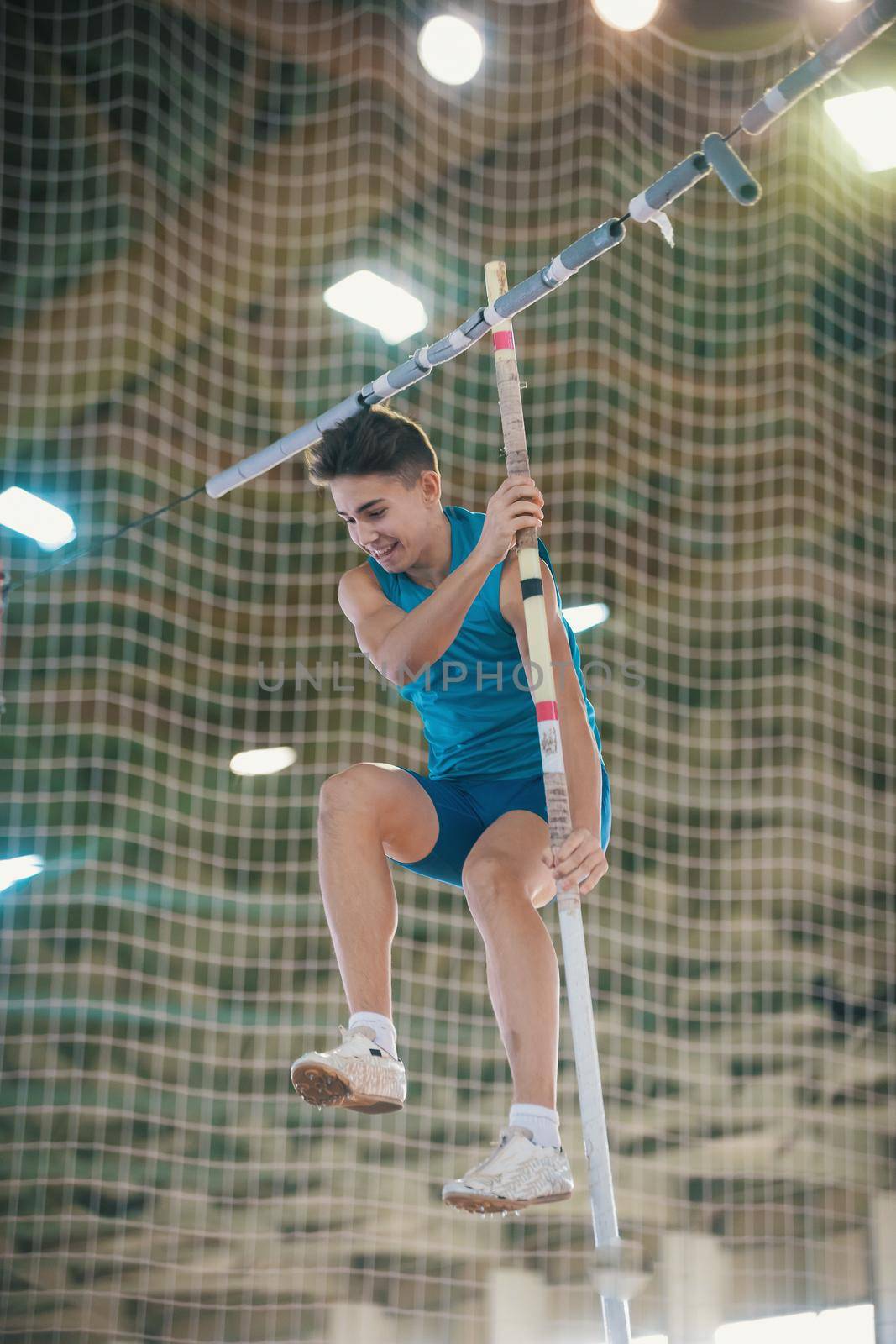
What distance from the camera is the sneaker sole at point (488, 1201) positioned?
2.07 m

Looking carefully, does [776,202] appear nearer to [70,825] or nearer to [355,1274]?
[70,825]

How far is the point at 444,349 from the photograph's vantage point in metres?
2.49

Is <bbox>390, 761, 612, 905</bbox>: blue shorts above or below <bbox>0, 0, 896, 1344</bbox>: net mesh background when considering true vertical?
below

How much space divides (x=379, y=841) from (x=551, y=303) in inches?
173

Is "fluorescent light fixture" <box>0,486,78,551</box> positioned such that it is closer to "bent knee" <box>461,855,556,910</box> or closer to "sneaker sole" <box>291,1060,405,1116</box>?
"bent knee" <box>461,855,556,910</box>

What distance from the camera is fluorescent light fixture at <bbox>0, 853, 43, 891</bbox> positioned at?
5680 mm

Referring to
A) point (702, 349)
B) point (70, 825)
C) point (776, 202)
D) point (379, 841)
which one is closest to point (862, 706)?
point (702, 349)

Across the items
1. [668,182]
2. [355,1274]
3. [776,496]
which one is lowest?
[355,1274]

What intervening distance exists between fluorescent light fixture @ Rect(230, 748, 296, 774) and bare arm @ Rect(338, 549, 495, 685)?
397cm

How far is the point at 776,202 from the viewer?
6.18 metres

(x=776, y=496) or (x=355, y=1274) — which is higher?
(x=776, y=496)

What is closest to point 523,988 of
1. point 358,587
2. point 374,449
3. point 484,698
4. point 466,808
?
point 466,808

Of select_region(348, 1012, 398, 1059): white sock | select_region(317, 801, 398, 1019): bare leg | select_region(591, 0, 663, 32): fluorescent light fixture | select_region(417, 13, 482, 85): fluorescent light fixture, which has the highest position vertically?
select_region(591, 0, 663, 32): fluorescent light fixture

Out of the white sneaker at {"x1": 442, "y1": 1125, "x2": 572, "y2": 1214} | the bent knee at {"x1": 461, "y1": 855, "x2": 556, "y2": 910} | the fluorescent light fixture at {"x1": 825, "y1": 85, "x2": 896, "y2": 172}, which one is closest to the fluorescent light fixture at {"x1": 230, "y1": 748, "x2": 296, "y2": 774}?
the fluorescent light fixture at {"x1": 825, "y1": 85, "x2": 896, "y2": 172}
